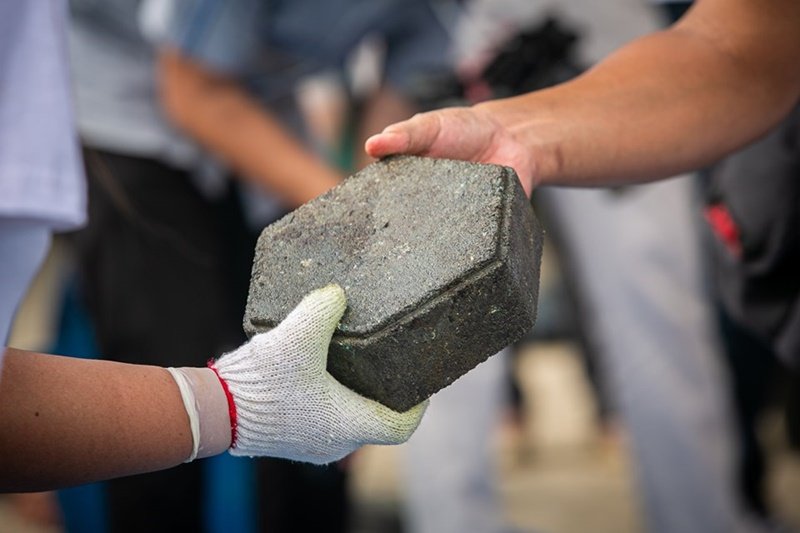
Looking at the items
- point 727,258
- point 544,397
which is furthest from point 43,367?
point 544,397

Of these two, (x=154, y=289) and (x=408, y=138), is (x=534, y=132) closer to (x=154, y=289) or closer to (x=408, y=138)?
(x=408, y=138)

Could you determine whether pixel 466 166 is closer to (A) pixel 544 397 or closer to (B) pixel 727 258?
(B) pixel 727 258

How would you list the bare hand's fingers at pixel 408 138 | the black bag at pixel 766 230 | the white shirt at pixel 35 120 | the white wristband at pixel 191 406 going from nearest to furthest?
the white shirt at pixel 35 120, the white wristband at pixel 191 406, the bare hand's fingers at pixel 408 138, the black bag at pixel 766 230

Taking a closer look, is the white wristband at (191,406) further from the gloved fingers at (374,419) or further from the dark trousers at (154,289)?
the dark trousers at (154,289)

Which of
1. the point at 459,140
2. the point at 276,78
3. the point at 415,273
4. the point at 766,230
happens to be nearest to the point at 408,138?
the point at 459,140

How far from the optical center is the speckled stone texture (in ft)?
3.29

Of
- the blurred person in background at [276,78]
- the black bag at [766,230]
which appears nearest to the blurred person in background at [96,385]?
the black bag at [766,230]

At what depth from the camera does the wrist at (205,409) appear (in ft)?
3.29

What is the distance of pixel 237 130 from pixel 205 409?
3.27 ft

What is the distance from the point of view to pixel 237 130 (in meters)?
1.93

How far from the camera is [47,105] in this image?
3.00 ft

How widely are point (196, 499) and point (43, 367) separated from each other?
957 millimetres

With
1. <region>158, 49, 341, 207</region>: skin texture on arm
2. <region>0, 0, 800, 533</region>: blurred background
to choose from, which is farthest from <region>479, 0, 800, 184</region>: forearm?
<region>158, 49, 341, 207</region>: skin texture on arm

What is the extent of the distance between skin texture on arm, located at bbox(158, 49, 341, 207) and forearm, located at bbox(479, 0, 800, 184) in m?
0.79
